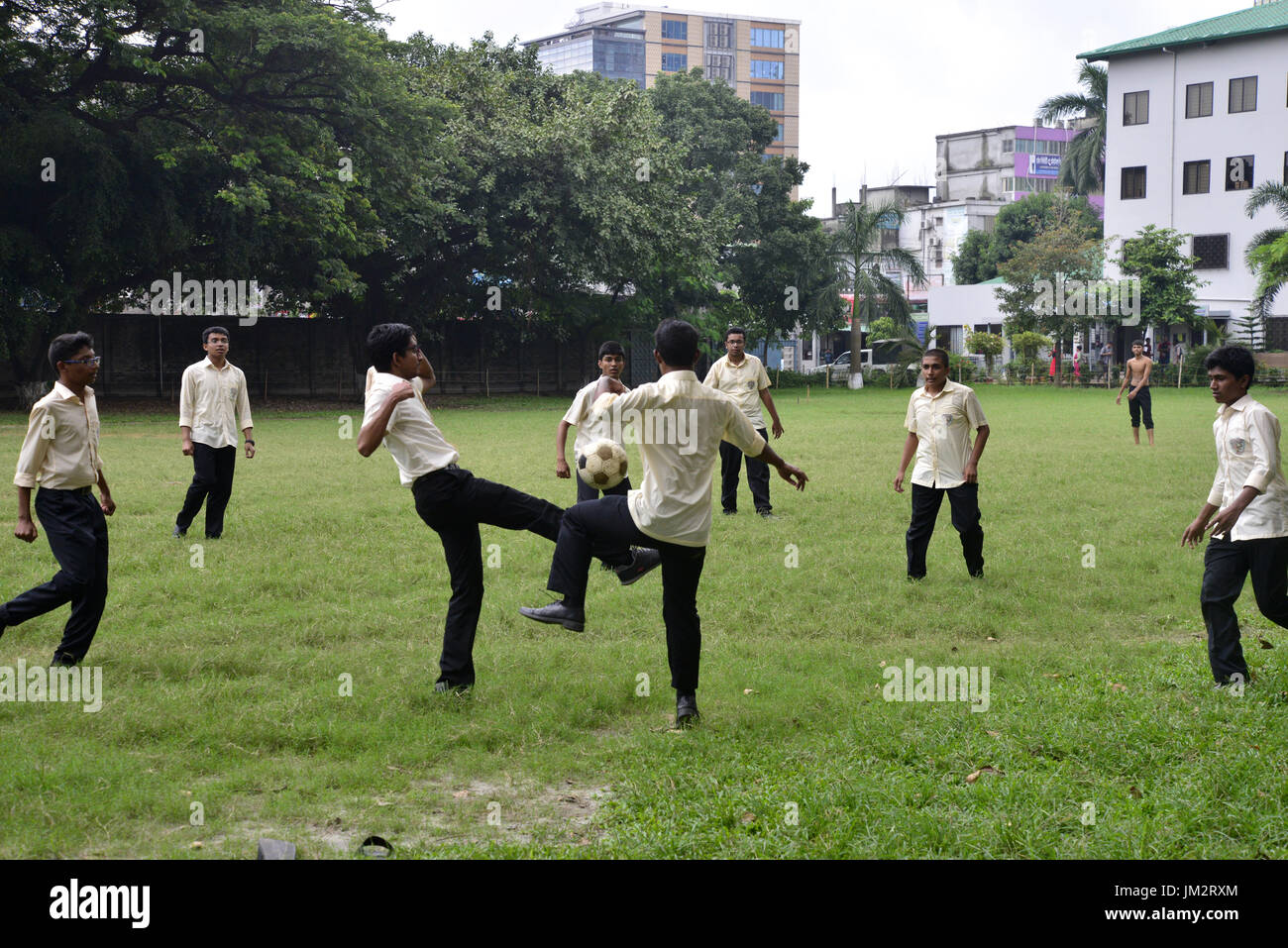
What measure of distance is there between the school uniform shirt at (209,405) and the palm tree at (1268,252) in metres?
36.2

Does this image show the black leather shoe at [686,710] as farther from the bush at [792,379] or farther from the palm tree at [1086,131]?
the palm tree at [1086,131]

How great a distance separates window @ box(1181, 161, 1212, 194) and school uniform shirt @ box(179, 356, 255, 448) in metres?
48.1

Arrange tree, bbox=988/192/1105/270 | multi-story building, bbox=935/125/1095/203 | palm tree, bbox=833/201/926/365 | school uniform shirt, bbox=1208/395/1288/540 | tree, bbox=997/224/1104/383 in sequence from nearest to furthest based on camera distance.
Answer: school uniform shirt, bbox=1208/395/1288/540, palm tree, bbox=833/201/926/365, tree, bbox=997/224/1104/383, tree, bbox=988/192/1105/270, multi-story building, bbox=935/125/1095/203

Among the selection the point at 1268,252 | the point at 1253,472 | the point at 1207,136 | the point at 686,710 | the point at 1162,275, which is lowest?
the point at 686,710

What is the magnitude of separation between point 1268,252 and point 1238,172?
1145cm

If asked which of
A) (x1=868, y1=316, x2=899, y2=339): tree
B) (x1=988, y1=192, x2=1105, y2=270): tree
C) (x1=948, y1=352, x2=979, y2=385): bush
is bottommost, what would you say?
(x1=948, y1=352, x2=979, y2=385): bush

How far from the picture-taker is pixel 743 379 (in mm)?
12633

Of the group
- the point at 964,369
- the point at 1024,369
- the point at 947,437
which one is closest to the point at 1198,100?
the point at 1024,369

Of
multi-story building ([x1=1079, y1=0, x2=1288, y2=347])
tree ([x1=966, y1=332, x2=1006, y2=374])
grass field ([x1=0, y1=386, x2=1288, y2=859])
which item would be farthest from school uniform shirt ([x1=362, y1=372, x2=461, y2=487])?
tree ([x1=966, y1=332, x2=1006, y2=374])

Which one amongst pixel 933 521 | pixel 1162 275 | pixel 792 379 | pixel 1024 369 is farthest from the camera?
pixel 792 379

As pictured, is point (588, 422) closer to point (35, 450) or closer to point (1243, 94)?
point (35, 450)

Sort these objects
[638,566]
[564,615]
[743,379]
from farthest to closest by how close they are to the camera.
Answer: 1. [743,379]
2. [638,566]
3. [564,615]

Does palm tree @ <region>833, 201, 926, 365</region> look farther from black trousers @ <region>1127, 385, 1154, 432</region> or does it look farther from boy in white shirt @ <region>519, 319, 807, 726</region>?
boy in white shirt @ <region>519, 319, 807, 726</region>

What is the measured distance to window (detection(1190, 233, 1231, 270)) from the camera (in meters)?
49.2
